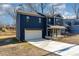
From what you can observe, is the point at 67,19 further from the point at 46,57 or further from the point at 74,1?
the point at 46,57

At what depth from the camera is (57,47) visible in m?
3.44

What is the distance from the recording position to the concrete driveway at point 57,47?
3400mm

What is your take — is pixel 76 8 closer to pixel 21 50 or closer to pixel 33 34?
pixel 33 34

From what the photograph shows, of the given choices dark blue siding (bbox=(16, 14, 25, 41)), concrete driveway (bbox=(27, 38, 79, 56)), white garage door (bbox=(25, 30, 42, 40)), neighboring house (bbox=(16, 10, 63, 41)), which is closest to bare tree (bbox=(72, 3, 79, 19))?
neighboring house (bbox=(16, 10, 63, 41))

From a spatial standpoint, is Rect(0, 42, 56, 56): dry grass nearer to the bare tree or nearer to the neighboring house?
the neighboring house

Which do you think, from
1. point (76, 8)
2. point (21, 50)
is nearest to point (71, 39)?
point (76, 8)

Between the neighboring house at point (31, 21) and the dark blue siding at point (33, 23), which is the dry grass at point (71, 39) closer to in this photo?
the neighboring house at point (31, 21)

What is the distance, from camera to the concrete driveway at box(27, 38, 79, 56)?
134 inches

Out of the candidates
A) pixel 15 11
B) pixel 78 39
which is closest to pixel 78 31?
pixel 78 39

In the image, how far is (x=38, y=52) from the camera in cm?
342

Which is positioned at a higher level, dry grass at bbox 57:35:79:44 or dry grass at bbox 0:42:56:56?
dry grass at bbox 57:35:79:44

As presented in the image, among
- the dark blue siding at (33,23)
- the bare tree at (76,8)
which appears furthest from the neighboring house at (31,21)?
the bare tree at (76,8)

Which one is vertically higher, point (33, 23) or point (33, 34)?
point (33, 23)

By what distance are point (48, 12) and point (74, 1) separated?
1.28ft
